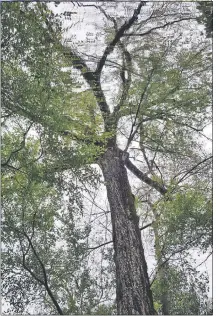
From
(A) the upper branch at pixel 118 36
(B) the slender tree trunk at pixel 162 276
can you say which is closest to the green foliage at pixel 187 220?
(B) the slender tree trunk at pixel 162 276

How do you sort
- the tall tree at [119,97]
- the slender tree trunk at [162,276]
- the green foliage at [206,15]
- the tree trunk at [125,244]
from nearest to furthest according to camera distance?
the tree trunk at [125,244] < the slender tree trunk at [162,276] < the tall tree at [119,97] < the green foliage at [206,15]

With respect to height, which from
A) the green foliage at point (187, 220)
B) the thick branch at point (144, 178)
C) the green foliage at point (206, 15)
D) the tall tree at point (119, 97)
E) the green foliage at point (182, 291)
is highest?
the green foliage at point (206, 15)

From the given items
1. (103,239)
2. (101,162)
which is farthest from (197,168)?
(103,239)

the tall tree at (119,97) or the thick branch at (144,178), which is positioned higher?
the tall tree at (119,97)

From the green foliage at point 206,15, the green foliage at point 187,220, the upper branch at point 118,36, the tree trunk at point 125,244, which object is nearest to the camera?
the tree trunk at point 125,244

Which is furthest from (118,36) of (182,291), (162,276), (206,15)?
(182,291)

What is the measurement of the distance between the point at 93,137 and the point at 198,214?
3.74ft

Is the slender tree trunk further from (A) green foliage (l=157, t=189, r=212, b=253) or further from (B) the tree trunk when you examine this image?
(B) the tree trunk

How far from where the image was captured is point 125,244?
2.72m

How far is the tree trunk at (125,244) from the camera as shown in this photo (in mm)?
2391

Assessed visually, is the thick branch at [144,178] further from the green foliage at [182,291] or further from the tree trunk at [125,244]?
the green foliage at [182,291]

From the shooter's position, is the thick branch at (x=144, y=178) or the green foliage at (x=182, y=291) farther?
the thick branch at (x=144, y=178)

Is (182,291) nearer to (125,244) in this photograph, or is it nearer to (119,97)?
(125,244)

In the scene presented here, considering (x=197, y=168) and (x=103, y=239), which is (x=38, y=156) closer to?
(x=103, y=239)
